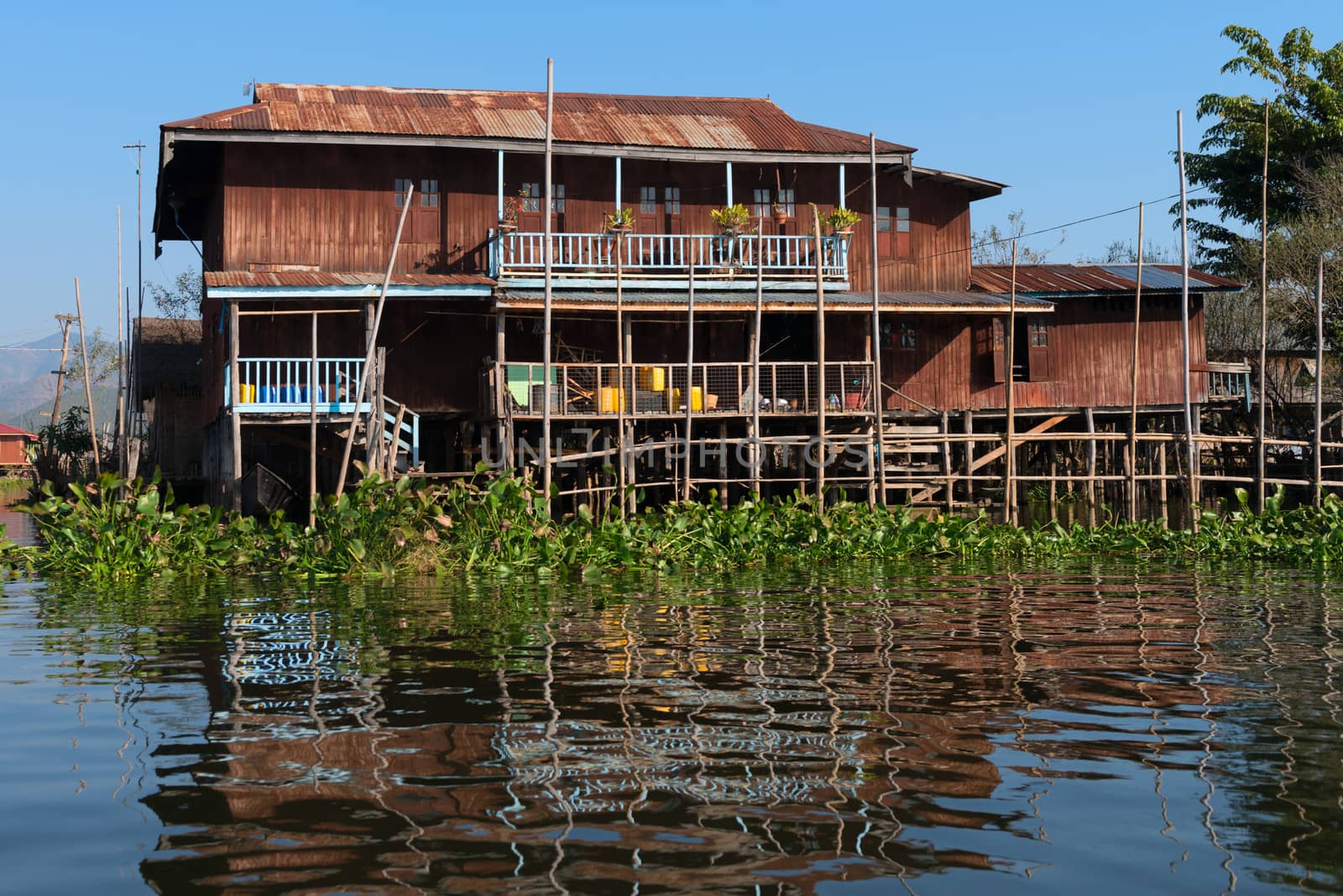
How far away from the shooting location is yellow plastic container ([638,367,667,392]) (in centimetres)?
2412

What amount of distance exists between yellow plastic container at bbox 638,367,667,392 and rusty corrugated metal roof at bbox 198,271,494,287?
3.17 metres

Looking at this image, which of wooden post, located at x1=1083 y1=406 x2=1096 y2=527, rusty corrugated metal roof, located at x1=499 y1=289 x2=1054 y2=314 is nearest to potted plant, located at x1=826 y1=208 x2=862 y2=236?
rusty corrugated metal roof, located at x1=499 y1=289 x2=1054 y2=314

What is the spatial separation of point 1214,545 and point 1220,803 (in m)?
13.4

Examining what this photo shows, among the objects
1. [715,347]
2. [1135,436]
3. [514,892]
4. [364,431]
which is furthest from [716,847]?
[715,347]

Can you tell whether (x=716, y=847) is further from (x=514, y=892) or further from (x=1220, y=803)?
(x=1220, y=803)

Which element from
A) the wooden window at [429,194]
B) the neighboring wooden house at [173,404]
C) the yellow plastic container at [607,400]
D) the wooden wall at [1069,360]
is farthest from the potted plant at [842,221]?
the neighboring wooden house at [173,404]

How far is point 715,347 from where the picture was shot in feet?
90.2

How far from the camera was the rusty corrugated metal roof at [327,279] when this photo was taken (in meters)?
22.7

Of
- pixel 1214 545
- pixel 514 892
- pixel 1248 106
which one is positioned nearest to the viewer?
pixel 514 892

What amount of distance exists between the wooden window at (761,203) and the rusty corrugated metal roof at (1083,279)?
4.98m

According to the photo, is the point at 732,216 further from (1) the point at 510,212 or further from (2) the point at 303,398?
(2) the point at 303,398

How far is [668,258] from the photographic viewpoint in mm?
26703

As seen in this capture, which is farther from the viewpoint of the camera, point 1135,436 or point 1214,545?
point 1135,436

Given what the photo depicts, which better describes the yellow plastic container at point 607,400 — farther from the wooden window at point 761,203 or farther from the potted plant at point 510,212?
the wooden window at point 761,203
